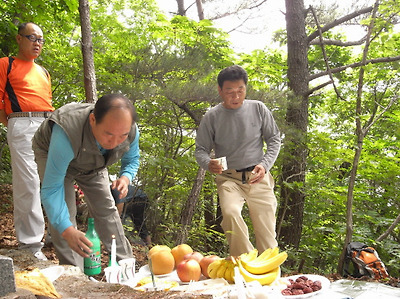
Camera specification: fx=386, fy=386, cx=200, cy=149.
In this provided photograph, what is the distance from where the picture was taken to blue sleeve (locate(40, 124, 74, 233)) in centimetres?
250

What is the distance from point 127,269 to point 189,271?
1.46 ft

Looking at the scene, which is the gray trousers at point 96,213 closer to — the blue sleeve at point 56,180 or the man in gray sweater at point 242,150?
the blue sleeve at point 56,180

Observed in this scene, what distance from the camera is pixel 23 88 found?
12.4 feet

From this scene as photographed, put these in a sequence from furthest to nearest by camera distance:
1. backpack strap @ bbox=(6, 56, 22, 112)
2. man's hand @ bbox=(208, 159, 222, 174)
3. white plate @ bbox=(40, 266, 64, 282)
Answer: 1. backpack strap @ bbox=(6, 56, 22, 112)
2. man's hand @ bbox=(208, 159, 222, 174)
3. white plate @ bbox=(40, 266, 64, 282)

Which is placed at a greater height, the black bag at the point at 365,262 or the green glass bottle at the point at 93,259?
the green glass bottle at the point at 93,259

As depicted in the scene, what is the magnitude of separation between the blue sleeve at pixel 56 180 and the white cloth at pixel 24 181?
132cm

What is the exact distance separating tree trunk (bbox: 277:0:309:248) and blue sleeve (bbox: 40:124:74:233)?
3831 millimetres

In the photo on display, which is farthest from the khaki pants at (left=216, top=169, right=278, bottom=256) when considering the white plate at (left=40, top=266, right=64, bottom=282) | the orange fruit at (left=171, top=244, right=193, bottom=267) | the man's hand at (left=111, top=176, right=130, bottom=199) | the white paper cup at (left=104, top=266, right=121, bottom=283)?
the white plate at (left=40, top=266, right=64, bottom=282)

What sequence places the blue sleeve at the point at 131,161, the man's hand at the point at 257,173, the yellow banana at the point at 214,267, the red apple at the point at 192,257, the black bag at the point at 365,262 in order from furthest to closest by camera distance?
the black bag at the point at 365,262
the man's hand at the point at 257,173
the blue sleeve at the point at 131,161
the red apple at the point at 192,257
the yellow banana at the point at 214,267

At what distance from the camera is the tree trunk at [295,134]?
6.11 meters

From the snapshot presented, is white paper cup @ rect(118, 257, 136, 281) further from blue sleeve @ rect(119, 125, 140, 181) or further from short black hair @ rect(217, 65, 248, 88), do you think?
short black hair @ rect(217, 65, 248, 88)

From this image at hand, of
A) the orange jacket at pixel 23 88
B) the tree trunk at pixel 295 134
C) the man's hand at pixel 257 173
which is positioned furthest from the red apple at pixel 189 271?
the tree trunk at pixel 295 134

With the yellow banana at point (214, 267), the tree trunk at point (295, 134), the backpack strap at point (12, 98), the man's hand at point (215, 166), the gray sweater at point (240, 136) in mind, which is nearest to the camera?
the yellow banana at point (214, 267)

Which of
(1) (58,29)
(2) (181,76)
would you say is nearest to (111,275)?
(2) (181,76)
